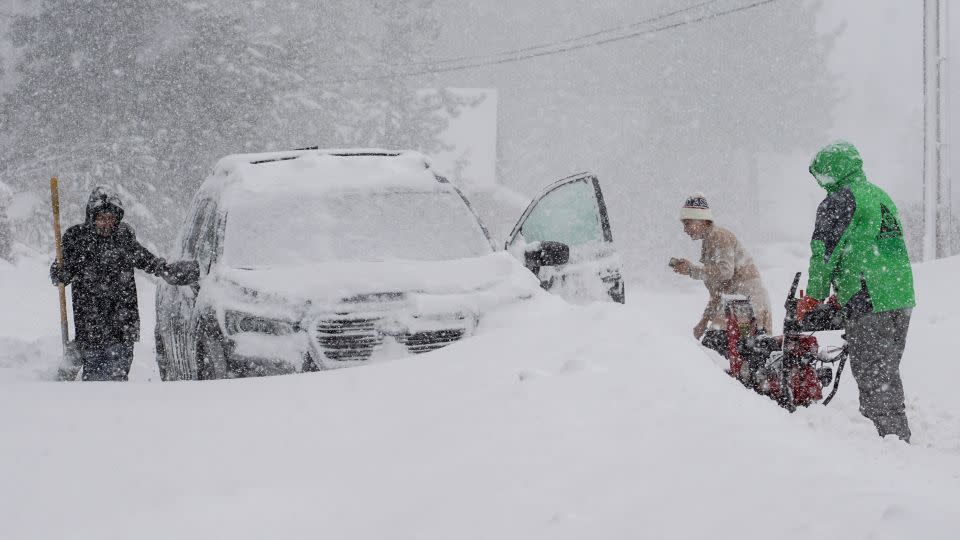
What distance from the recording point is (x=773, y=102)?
177 ft

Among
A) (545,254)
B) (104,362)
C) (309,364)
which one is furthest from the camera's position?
(104,362)

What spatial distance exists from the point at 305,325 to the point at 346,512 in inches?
91.0

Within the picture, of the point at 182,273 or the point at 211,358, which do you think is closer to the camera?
the point at 211,358

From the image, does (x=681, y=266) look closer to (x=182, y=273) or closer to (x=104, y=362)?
(x=182, y=273)

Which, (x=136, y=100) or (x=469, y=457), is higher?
(x=136, y=100)

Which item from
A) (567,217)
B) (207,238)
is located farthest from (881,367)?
(207,238)

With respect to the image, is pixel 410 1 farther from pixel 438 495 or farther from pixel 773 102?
pixel 438 495

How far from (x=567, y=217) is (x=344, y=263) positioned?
2572 millimetres

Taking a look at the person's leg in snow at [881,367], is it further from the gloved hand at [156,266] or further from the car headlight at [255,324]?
the gloved hand at [156,266]

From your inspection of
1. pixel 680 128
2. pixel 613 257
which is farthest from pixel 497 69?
pixel 613 257

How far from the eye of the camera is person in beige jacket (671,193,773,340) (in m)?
7.24

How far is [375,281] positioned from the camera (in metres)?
5.41

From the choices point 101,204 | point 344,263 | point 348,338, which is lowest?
point 348,338

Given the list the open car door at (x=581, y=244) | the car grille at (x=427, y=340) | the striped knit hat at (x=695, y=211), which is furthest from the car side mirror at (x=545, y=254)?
the car grille at (x=427, y=340)
